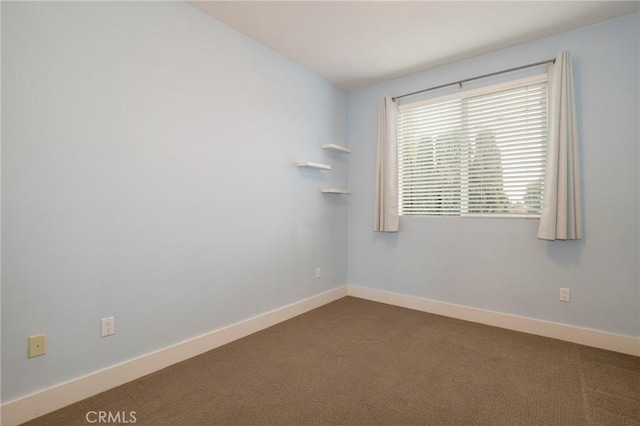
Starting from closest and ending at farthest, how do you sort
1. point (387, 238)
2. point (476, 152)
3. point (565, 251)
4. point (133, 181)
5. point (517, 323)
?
1. point (133, 181)
2. point (565, 251)
3. point (517, 323)
4. point (476, 152)
5. point (387, 238)

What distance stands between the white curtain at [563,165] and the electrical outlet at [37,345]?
142 inches

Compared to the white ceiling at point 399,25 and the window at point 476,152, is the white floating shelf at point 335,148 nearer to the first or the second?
the window at point 476,152

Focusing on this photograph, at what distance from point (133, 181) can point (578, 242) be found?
3531 millimetres

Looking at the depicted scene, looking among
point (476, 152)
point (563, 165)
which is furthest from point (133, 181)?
point (563, 165)

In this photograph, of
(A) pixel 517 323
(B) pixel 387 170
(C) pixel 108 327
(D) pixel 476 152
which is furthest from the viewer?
(B) pixel 387 170

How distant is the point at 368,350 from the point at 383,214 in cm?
161

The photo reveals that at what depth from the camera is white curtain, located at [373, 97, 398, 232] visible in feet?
11.7

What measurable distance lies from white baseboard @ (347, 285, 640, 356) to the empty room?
19 millimetres

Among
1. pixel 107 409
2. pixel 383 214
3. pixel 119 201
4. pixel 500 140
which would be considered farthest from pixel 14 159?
pixel 500 140

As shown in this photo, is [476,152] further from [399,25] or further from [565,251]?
[399,25]

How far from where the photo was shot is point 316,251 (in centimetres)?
363

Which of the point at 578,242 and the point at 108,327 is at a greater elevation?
the point at 578,242

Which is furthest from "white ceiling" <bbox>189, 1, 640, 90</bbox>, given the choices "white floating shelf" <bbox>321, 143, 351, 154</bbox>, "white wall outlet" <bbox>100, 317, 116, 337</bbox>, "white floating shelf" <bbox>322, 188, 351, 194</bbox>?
"white wall outlet" <bbox>100, 317, 116, 337</bbox>

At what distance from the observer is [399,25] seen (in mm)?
2592
